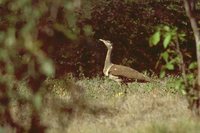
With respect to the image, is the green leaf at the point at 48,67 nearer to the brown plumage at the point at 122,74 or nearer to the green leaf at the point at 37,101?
the green leaf at the point at 37,101

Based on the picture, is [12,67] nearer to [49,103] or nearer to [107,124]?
[49,103]

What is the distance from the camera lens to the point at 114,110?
375 inches

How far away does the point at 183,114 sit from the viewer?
874 cm

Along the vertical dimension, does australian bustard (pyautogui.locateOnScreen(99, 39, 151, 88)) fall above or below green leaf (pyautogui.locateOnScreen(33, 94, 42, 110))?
below

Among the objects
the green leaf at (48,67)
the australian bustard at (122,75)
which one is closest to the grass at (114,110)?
the australian bustard at (122,75)

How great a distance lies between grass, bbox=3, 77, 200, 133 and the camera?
19.2 feet

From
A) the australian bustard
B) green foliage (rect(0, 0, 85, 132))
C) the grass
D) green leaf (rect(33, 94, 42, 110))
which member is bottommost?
the australian bustard

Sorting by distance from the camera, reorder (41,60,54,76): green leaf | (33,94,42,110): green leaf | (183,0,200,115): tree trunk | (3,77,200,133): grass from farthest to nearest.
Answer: (183,0,200,115): tree trunk → (3,77,200,133): grass → (33,94,42,110): green leaf → (41,60,54,76): green leaf

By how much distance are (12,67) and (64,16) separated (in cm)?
67

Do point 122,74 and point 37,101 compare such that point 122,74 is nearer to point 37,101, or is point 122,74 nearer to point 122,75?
point 122,75

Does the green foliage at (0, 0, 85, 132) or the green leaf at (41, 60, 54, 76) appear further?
the green foliage at (0, 0, 85, 132)

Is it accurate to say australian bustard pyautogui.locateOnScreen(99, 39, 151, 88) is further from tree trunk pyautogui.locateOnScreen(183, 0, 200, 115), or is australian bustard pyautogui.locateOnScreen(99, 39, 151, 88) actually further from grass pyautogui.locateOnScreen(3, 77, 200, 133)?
tree trunk pyautogui.locateOnScreen(183, 0, 200, 115)

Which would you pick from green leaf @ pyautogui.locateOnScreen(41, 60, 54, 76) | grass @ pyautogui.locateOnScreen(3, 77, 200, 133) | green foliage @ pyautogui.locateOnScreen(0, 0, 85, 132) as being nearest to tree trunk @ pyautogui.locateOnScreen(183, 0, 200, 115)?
grass @ pyautogui.locateOnScreen(3, 77, 200, 133)

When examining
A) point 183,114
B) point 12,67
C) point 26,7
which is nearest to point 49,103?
point 12,67
